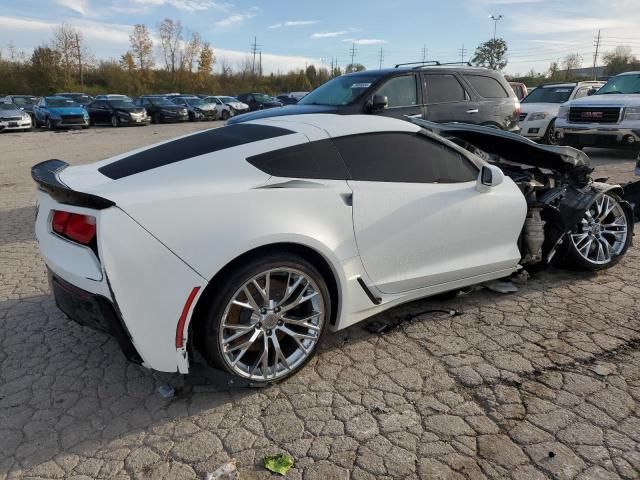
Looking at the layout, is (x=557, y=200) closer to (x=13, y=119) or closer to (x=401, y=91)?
(x=401, y=91)

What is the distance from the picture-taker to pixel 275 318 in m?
2.91

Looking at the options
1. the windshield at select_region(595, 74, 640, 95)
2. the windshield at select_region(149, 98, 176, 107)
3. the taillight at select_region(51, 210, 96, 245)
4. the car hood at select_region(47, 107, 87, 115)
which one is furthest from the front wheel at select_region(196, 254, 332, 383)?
the windshield at select_region(149, 98, 176, 107)

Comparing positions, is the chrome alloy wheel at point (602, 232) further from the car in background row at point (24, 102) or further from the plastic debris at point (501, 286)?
the car in background row at point (24, 102)

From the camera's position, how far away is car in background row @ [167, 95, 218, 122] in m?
29.8

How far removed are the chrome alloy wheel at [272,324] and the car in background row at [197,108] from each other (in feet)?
94.2

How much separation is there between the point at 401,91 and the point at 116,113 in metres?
22.1

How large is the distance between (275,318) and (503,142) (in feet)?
9.54

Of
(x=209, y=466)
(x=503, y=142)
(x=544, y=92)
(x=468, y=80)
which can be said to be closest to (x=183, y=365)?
(x=209, y=466)

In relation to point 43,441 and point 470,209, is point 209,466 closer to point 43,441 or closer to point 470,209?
point 43,441

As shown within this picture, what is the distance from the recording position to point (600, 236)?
185 inches

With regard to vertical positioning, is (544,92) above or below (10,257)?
above

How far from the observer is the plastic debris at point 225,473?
7.45 ft

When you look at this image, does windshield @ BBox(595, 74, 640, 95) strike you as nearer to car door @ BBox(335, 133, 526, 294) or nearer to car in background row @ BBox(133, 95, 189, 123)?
car door @ BBox(335, 133, 526, 294)

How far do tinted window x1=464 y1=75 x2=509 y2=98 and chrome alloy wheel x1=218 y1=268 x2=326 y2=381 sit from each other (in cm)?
640
